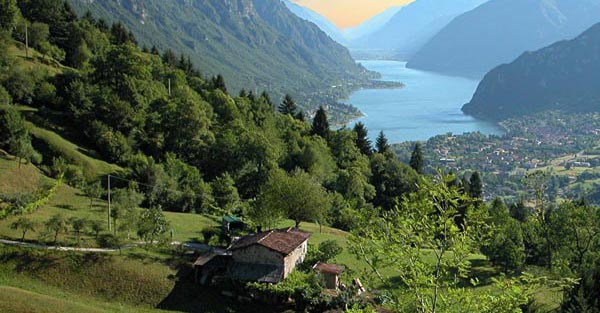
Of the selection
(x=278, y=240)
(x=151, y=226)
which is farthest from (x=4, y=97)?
(x=278, y=240)

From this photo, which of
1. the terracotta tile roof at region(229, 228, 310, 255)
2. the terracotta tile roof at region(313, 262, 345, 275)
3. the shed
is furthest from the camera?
the shed

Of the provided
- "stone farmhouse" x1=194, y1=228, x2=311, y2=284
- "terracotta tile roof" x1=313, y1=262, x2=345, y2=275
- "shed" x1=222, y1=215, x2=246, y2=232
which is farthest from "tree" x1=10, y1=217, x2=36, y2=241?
"terracotta tile roof" x1=313, y1=262, x2=345, y2=275

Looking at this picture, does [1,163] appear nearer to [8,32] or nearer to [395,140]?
[8,32]

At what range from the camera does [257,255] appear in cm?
3269

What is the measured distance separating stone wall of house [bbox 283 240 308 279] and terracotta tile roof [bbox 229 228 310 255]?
58 cm

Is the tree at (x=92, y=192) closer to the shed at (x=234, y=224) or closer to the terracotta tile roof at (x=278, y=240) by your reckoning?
the shed at (x=234, y=224)

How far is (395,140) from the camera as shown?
177375 millimetres

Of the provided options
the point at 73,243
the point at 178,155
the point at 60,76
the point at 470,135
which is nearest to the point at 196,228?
the point at 73,243

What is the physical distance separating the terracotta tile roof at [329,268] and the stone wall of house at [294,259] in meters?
1.52

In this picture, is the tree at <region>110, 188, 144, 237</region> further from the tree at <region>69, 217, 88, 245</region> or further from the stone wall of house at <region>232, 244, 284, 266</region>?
the stone wall of house at <region>232, 244, 284, 266</region>

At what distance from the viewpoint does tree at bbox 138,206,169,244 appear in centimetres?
3333

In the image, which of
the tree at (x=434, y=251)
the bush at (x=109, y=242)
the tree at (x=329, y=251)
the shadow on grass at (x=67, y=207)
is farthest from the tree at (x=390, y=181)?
the tree at (x=434, y=251)

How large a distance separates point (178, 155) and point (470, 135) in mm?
152432

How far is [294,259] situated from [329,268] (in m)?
2.71
